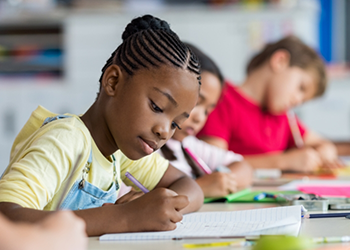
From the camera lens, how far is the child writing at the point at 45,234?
14.2 inches

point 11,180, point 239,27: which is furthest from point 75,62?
point 11,180

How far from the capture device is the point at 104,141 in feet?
2.56

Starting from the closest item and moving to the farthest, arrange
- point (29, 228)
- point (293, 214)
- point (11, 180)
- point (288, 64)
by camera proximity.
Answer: point (29, 228), point (11, 180), point (293, 214), point (288, 64)

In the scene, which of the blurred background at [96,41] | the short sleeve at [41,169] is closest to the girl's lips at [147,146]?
the short sleeve at [41,169]

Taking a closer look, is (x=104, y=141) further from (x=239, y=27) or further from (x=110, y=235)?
(x=239, y=27)

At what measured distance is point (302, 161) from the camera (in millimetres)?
1655

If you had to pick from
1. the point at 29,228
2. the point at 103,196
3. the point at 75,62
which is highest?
the point at 75,62

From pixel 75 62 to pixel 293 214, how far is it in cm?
320

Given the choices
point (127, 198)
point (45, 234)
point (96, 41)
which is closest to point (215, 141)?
point (127, 198)

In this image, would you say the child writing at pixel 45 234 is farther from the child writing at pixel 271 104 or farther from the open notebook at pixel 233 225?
the child writing at pixel 271 104

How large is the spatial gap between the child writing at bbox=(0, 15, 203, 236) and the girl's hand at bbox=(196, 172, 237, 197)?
0.51 ft

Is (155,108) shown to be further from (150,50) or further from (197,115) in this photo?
(197,115)

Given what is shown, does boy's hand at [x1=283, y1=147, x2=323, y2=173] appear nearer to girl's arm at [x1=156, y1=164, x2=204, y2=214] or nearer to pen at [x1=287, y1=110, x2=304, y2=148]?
pen at [x1=287, y1=110, x2=304, y2=148]

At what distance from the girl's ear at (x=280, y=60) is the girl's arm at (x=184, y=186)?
116 centimetres
